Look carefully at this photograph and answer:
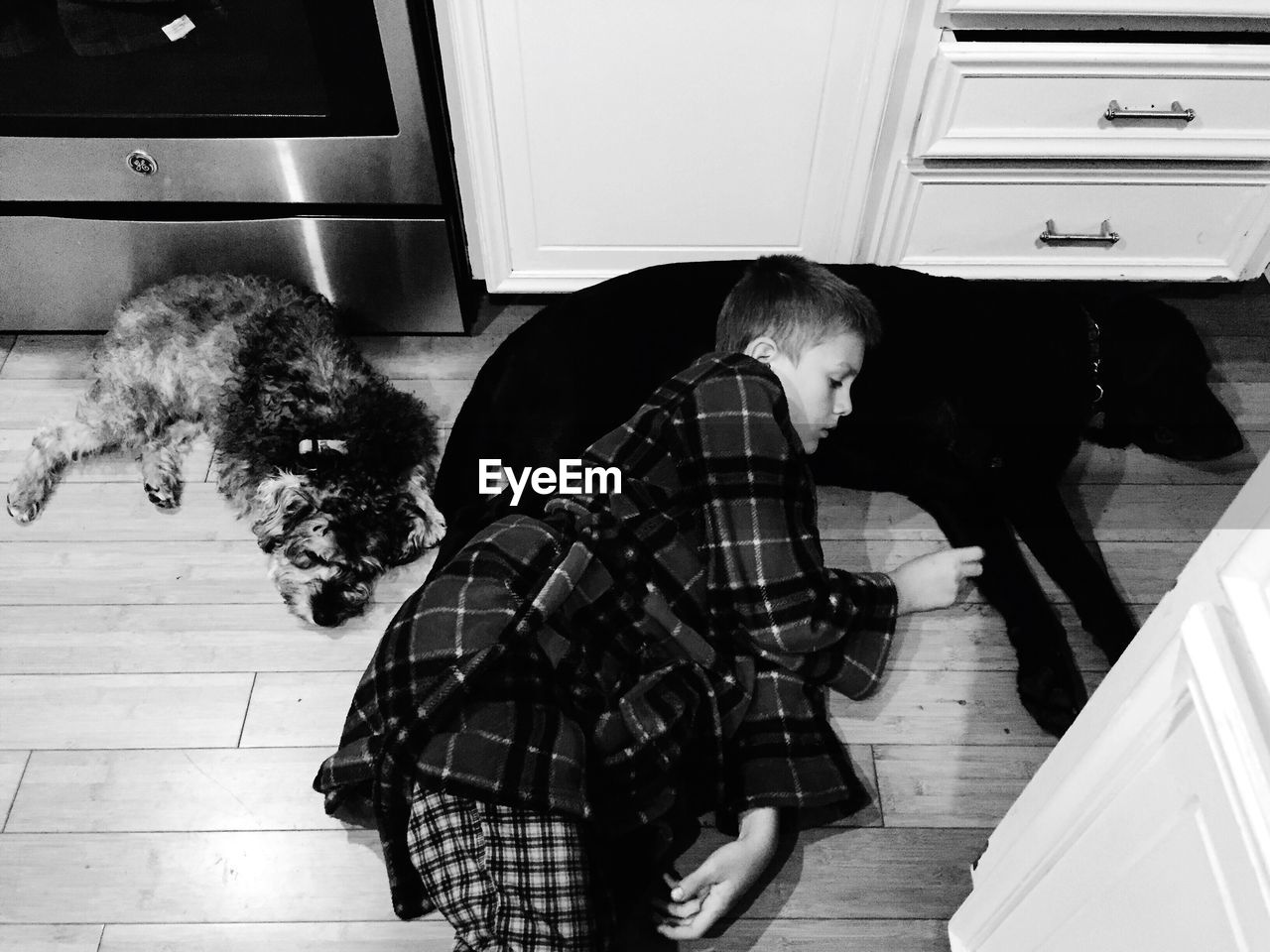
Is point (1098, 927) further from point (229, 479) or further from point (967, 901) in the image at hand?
point (229, 479)

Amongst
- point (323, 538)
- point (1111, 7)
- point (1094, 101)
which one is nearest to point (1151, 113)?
point (1094, 101)

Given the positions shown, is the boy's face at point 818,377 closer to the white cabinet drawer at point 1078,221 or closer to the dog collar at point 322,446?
the white cabinet drawer at point 1078,221

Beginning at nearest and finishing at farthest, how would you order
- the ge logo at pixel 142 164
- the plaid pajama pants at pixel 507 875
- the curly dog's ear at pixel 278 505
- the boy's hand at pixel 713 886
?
the plaid pajama pants at pixel 507 875 < the boy's hand at pixel 713 886 < the curly dog's ear at pixel 278 505 < the ge logo at pixel 142 164

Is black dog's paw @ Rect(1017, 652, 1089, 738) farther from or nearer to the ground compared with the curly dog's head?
nearer to the ground

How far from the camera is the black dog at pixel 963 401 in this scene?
4.38 ft

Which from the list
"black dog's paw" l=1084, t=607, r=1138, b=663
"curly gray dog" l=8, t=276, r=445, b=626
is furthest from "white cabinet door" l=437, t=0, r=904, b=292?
"black dog's paw" l=1084, t=607, r=1138, b=663

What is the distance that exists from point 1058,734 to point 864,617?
1.11 ft

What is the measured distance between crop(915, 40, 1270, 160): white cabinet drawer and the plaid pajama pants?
120cm

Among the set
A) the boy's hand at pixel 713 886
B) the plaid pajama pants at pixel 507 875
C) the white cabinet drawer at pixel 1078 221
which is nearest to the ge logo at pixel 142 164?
the plaid pajama pants at pixel 507 875

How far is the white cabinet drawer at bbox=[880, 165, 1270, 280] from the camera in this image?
1.54 metres

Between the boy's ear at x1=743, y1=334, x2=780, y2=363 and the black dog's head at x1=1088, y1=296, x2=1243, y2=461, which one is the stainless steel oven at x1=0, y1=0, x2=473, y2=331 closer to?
the boy's ear at x1=743, y1=334, x2=780, y2=363

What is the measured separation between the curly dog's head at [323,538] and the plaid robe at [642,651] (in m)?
0.27

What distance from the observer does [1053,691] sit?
131cm

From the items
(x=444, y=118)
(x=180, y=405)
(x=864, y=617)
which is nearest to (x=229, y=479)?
(x=180, y=405)
